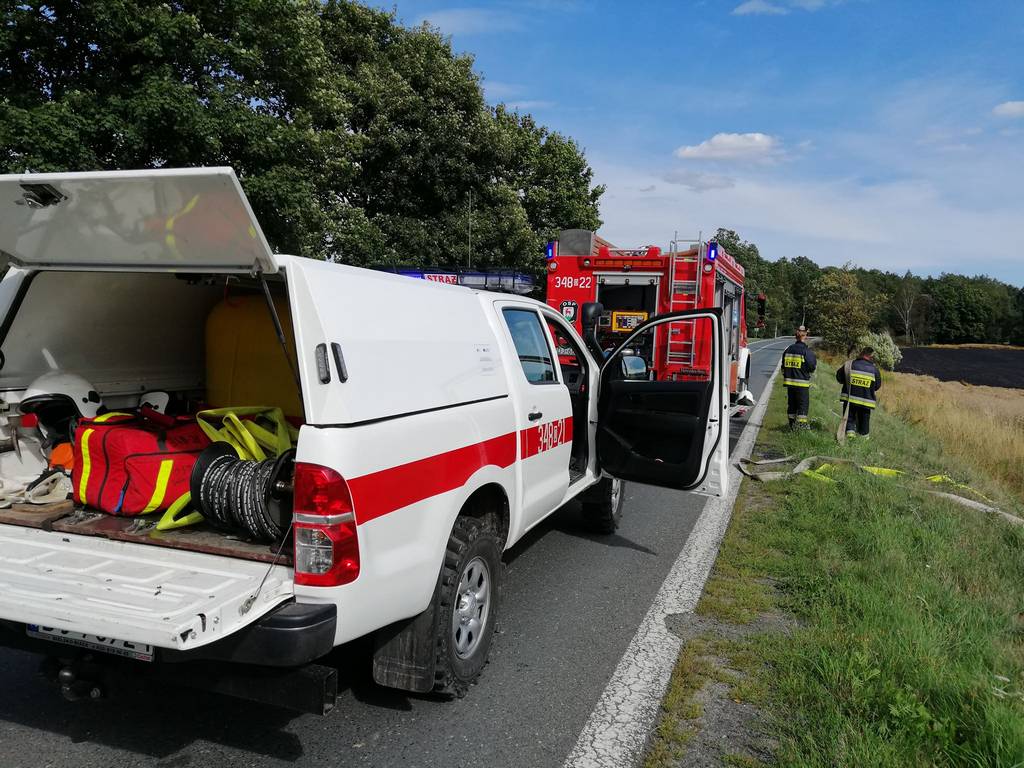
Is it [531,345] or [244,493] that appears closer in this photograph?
[244,493]

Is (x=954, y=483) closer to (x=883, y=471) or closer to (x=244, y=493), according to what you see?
(x=883, y=471)

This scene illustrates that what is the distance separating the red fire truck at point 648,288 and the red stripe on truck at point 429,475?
6455 mm

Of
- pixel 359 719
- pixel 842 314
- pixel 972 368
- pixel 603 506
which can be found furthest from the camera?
pixel 972 368

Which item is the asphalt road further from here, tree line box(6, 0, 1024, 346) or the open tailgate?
tree line box(6, 0, 1024, 346)

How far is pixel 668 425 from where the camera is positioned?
198 inches

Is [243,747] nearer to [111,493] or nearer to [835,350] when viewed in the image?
[111,493]

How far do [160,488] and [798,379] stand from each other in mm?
10094

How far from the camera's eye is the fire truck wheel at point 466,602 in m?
3.24

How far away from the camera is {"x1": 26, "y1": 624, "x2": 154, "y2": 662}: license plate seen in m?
2.45

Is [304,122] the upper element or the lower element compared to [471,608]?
upper

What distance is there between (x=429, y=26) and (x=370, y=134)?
4005mm

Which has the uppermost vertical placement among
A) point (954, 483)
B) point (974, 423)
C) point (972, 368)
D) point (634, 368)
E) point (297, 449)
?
point (634, 368)

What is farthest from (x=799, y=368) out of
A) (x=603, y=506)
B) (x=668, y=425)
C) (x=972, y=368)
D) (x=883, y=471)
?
(x=972, y=368)

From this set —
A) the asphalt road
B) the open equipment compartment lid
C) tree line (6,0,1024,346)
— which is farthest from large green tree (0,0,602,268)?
the asphalt road
